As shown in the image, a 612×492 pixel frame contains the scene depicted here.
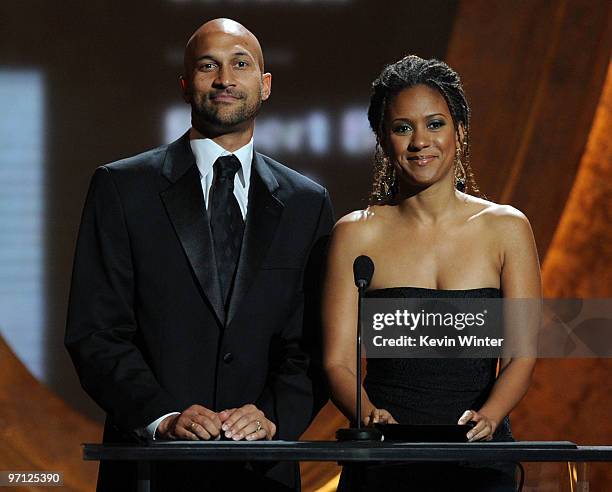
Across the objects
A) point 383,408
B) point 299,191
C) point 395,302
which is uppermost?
point 299,191

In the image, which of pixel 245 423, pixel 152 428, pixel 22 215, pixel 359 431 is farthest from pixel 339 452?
pixel 22 215

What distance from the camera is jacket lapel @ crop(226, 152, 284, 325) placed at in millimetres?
2391

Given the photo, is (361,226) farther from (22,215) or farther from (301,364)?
(22,215)

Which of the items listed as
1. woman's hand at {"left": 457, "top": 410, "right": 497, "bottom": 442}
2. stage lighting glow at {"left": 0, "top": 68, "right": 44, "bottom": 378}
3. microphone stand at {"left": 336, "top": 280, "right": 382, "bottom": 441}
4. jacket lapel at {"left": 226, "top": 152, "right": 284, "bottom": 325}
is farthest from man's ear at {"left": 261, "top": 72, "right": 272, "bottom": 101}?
stage lighting glow at {"left": 0, "top": 68, "right": 44, "bottom": 378}

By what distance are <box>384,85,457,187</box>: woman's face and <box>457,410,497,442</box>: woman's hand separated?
48 centimetres

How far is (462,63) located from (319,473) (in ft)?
4.32

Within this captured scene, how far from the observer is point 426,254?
2.45m

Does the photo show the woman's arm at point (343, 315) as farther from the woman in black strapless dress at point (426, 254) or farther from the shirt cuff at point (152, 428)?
the shirt cuff at point (152, 428)

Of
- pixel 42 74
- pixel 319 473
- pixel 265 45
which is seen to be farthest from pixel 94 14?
pixel 319 473

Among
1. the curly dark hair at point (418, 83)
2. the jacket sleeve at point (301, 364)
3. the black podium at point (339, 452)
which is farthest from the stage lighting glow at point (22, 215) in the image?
the black podium at point (339, 452)

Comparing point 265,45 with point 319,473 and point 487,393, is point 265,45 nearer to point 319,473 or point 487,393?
point 319,473

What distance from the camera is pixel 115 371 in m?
2.28

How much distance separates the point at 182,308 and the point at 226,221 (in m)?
0.20

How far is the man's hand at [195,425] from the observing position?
2152mm
